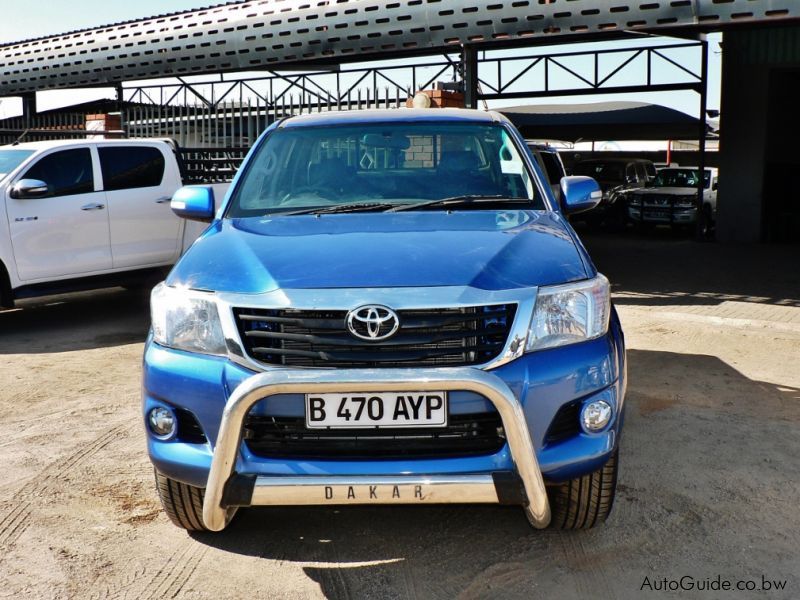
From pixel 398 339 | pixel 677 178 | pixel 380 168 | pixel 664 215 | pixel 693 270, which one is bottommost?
pixel 664 215

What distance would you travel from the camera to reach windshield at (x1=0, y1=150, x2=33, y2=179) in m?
8.27

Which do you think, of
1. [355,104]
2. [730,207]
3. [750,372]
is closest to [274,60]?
[355,104]

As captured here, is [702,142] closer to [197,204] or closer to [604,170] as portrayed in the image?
[604,170]

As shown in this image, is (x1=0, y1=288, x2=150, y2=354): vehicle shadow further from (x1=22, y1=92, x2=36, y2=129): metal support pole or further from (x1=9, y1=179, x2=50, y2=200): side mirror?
(x1=22, y1=92, x2=36, y2=129): metal support pole

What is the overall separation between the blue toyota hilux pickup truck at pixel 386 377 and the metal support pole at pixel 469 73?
876cm

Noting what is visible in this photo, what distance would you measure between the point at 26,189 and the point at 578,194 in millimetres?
5313

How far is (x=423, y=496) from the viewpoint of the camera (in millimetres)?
2969

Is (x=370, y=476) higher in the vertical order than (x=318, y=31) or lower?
lower

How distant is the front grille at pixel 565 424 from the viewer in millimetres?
3109

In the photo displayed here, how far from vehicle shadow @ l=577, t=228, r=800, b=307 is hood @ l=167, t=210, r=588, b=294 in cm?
645

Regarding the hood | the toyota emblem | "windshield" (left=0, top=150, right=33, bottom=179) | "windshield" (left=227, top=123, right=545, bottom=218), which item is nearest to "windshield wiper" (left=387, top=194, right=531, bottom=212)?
"windshield" (left=227, top=123, right=545, bottom=218)

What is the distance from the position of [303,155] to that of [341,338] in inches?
70.5

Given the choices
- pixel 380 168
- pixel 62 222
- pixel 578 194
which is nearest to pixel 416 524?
pixel 380 168

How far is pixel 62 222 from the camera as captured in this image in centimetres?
827
